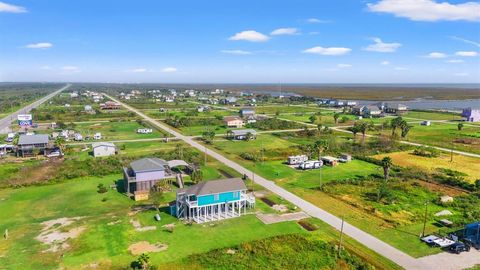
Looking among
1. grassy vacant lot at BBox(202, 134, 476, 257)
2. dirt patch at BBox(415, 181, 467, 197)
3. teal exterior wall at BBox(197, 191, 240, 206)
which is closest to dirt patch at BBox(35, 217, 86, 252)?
teal exterior wall at BBox(197, 191, 240, 206)

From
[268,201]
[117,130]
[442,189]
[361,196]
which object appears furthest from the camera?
[117,130]

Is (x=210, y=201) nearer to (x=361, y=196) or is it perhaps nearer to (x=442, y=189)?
(x=361, y=196)

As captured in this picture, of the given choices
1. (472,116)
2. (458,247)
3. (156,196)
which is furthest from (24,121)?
(472,116)

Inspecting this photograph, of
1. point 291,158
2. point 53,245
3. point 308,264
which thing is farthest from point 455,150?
point 53,245

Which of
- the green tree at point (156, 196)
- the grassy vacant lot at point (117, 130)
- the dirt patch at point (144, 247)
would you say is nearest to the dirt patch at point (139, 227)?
the dirt patch at point (144, 247)

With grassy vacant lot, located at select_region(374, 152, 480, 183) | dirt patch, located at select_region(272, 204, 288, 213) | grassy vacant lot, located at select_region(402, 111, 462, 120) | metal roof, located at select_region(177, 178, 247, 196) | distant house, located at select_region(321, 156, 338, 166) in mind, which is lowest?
dirt patch, located at select_region(272, 204, 288, 213)

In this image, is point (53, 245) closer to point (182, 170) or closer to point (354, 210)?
Result: point (182, 170)

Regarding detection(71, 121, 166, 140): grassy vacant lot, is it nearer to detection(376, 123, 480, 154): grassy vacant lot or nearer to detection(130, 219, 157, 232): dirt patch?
detection(130, 219, 157, 232): dirt patch
